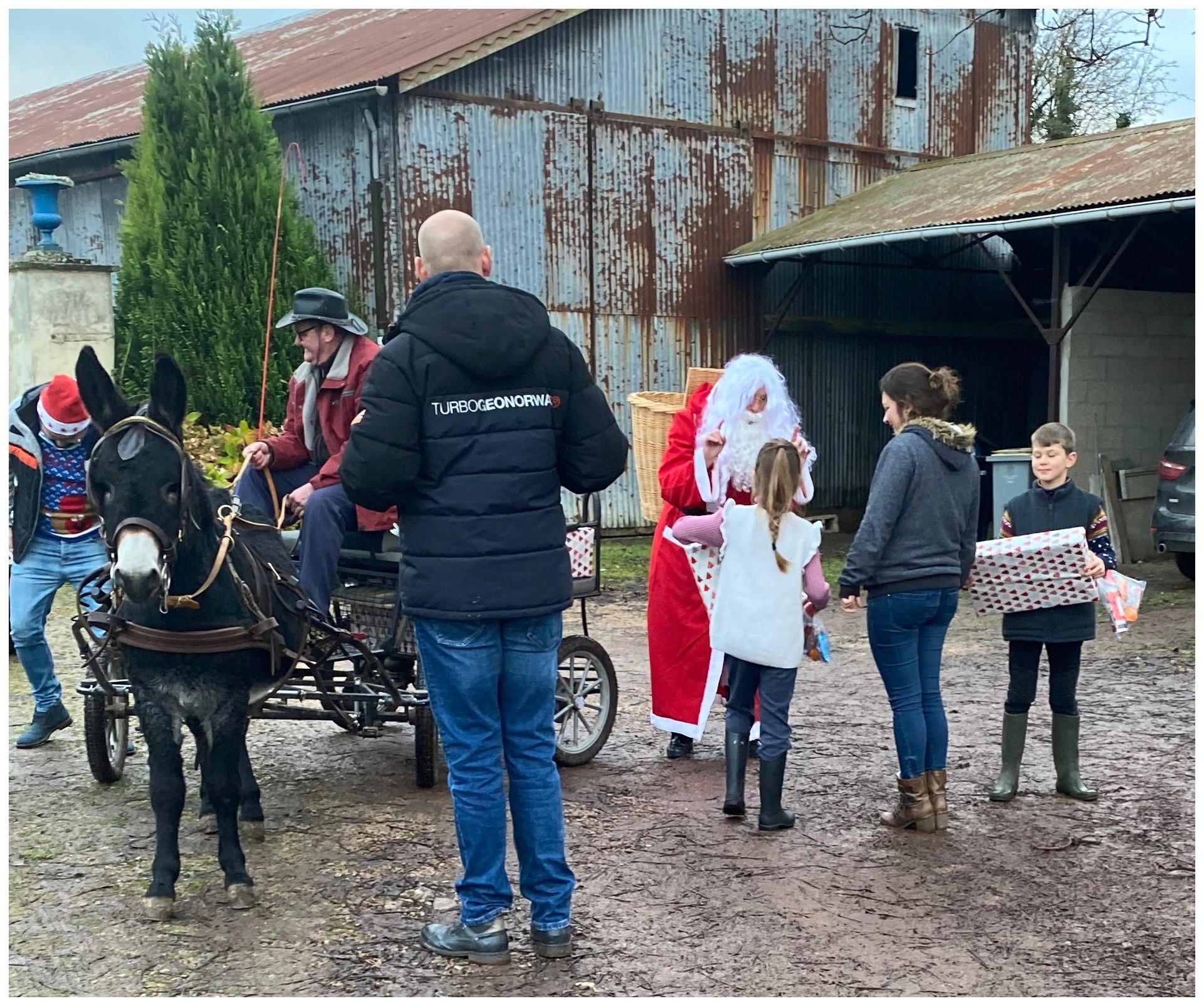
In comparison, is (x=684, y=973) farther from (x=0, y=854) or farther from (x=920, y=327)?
(x=920, y=327)

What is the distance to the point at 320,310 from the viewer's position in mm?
5867

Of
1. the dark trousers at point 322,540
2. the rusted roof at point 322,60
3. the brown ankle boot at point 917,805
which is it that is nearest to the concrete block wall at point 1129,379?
the rusted roof at point 322,60

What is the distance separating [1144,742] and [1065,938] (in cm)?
295

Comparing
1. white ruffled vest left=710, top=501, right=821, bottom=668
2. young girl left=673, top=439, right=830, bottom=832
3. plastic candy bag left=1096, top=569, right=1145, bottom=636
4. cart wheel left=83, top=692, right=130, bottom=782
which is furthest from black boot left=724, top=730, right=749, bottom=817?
cart wheel left=83, top=692, right=130, bottom=782

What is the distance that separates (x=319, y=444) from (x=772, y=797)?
8.61ft

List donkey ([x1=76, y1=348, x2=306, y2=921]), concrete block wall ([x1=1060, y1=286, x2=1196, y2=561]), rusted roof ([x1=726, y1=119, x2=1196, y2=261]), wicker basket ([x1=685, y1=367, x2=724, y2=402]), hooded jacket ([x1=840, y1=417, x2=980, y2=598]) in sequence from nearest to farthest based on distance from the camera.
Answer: donkey ([x1=76, y1=348, x2=306, y2=921])
hooded jacket ([x1=840, y1=417, x2=980, y2=598])
wicker basket ([x1=685, y1=367, x2=724, y2=402])
rusted roof ([x1=726, y1=119, x2=1196, y2=261])
concrete block wall ([x1=1060, y1=286, x2=1196, y2=561])

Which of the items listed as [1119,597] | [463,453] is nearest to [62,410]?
[463,453]

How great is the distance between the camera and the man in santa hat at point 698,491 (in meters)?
6.18

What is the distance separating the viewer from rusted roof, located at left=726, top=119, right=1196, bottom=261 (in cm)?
1248

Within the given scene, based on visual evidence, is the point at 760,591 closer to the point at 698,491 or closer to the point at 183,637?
the point at 698,491

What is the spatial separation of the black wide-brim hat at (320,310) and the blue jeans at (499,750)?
2146 millimetres

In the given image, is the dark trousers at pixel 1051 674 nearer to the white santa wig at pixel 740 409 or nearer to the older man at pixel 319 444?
the white santa wig at pixel 740 409

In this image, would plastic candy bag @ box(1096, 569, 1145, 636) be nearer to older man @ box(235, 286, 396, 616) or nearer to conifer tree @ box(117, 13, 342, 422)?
older man @ box(235, 286, 396, 616)

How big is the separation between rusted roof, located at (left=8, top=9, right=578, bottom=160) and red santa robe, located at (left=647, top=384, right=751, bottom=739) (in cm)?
897
